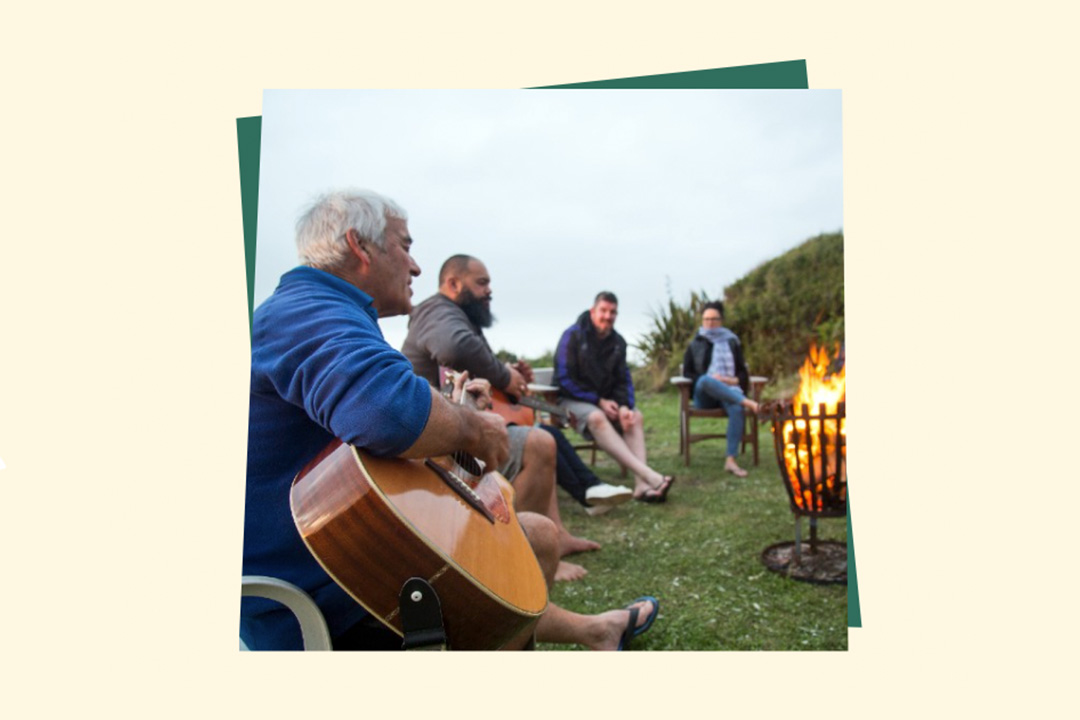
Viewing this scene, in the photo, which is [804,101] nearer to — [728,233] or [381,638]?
[728,233]

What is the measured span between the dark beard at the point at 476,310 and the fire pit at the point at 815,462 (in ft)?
4.01

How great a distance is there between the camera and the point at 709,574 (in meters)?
2.94

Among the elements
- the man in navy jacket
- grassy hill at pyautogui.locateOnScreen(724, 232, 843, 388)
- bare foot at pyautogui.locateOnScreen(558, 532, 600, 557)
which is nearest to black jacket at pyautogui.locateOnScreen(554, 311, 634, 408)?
the man in navy jacket

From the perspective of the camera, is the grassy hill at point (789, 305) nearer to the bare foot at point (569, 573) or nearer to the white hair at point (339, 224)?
the bare foot at point (569, 573)

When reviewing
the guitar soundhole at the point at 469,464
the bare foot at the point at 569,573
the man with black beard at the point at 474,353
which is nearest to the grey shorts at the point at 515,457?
the man with black beard at the point at 474,353

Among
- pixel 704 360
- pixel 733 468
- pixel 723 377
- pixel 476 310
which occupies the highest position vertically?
pixel 476 310

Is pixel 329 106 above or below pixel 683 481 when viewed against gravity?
above

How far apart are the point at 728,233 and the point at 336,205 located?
1697 millimetres

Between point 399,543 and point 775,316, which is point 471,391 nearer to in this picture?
point 399,543

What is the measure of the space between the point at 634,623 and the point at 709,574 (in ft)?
1.71

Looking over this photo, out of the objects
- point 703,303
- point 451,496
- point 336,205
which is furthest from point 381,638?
point 703,303

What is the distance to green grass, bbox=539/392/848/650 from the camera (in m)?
2.54

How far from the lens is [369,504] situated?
1.43 m

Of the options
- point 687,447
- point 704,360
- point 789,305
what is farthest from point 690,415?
point 789,305
